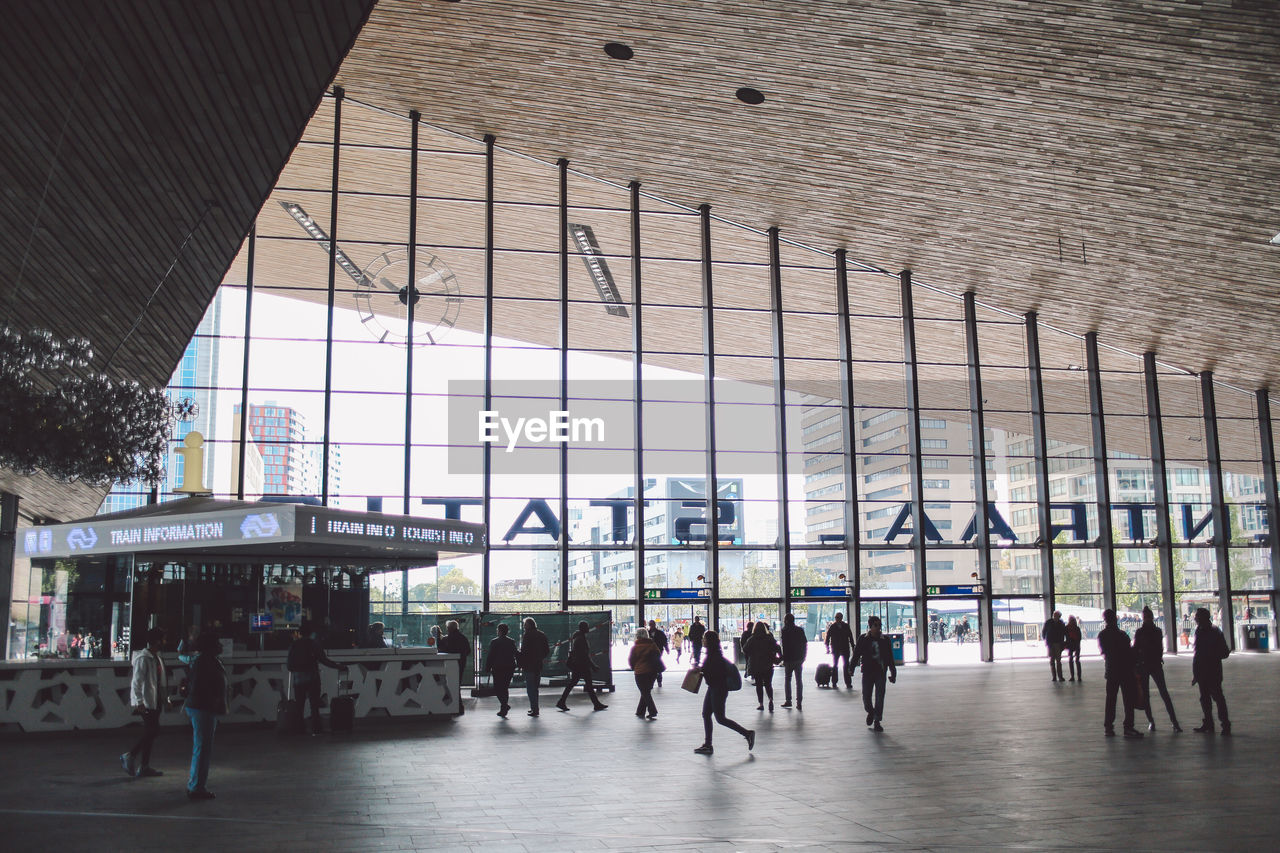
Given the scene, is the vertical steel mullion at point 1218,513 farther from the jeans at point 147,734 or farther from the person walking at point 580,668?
the jeans at point 147,734

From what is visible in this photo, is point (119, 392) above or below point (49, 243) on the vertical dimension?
below

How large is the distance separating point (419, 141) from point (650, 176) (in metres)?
5.32

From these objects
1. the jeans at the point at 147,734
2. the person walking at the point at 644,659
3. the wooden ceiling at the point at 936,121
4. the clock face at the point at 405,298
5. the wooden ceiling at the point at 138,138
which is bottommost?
the jeans at the point at 147,734

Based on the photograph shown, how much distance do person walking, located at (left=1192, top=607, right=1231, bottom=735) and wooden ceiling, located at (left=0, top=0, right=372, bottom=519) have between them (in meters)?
11.0

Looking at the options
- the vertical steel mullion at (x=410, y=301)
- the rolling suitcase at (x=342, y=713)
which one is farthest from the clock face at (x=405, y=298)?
the rolling suitcase at (x=342, y=713)

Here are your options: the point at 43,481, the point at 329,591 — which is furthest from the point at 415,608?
the point at 43,481

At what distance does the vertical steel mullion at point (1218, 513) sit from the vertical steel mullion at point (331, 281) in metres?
22.4

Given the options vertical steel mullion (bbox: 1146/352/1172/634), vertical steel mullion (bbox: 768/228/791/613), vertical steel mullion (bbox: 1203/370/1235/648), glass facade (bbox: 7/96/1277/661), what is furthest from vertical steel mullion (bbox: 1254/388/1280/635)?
vertical steel mullion (bbox: 768/228/791/613)

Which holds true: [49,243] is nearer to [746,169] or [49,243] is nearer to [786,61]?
[786,61]

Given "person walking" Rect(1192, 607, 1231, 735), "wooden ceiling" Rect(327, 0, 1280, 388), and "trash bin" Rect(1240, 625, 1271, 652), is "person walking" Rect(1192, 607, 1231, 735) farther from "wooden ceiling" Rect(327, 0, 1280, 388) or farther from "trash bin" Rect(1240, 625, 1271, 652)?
"trash bin" Rect(1240, 625, 1271, 652)

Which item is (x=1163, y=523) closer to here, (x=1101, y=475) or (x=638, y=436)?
(x=1101, y=475)

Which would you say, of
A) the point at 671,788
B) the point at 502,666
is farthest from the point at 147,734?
the point at 502,666

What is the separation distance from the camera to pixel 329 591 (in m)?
17.9

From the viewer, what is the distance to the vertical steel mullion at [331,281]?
22.5m
